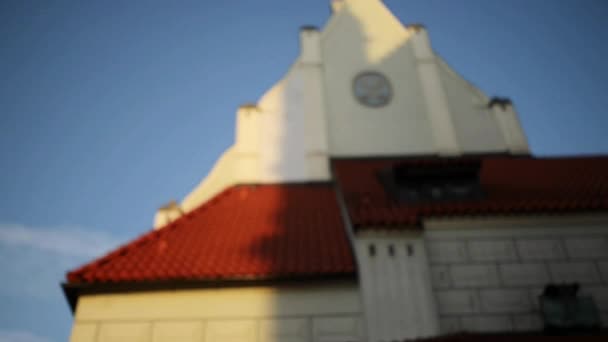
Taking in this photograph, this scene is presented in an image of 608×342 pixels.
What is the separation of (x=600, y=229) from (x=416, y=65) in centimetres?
980

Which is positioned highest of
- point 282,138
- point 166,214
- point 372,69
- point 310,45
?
point 310,45

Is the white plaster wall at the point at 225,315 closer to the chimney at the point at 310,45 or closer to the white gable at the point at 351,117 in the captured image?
the white gable at the point at 351,117

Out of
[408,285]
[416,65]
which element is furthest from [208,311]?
[416,65]

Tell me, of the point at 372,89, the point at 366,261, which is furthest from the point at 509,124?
the point at 366,261

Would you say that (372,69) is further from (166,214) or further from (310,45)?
(166,214)

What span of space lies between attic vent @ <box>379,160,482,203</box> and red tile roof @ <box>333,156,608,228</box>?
0.09 meters

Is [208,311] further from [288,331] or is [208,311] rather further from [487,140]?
[487,140]

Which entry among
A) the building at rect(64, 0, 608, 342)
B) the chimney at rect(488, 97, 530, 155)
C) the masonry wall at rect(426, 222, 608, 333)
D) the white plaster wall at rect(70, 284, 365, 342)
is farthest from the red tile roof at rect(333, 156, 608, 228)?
the white plaster wall at rect(70, 284, 365, 342)

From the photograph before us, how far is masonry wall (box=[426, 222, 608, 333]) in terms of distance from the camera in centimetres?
813

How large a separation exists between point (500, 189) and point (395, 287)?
415 cm

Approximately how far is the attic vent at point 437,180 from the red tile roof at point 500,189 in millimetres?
89

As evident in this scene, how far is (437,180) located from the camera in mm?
10500

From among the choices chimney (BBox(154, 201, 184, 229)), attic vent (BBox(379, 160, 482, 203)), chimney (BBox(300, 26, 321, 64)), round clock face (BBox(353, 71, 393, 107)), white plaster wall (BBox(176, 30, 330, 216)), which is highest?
chimney (BBox(300, 26, 321, 64))

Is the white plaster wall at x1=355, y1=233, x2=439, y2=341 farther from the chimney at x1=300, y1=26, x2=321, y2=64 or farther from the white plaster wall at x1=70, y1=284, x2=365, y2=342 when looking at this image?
the chimney at x1=300, y1=26, x2=321, y2=64
